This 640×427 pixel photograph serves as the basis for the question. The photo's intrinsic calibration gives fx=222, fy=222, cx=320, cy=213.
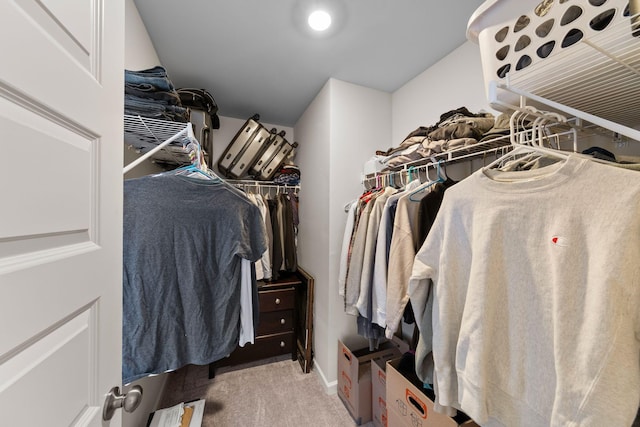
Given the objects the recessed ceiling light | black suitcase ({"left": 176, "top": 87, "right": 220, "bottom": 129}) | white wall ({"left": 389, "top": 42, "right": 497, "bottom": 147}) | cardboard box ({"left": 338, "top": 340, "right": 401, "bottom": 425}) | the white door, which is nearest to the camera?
the white door

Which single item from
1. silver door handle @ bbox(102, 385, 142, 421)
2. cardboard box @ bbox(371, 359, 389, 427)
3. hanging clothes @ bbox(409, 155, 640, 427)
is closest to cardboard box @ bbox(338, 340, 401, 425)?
cardboard box @ bbox(371, 359, 389, 427)

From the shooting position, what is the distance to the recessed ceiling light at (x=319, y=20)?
1180mm

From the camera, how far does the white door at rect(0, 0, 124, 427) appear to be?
315mm

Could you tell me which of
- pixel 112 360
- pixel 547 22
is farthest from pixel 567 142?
pixel 112 360

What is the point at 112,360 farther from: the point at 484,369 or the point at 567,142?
the point at 567,142

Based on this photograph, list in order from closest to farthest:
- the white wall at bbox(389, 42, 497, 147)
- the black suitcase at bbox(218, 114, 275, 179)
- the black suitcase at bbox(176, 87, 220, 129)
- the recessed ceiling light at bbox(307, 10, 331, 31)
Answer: the recessed ceiling light at bbox(307, 10, 331, 31) < the white wall at bbox(389, 42, 497, 147) < the black suitcase at bbox(176, 87, 220, 129) < the black suitcase at bbox(218, 114, 275, 179)

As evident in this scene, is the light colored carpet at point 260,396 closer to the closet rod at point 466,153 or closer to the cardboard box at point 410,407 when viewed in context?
the cardboard box at point 410,407

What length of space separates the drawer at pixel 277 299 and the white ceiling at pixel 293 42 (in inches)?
70.6

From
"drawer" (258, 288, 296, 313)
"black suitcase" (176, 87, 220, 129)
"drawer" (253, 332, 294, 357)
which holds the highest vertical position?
"black suitcase" (176, 87, 220, 129)

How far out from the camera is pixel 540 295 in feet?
1.97

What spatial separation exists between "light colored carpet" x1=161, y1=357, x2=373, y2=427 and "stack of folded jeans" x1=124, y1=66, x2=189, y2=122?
188cm

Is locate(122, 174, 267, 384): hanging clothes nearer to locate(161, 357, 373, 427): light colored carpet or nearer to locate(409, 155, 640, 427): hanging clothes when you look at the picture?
locate(161, 357, 373, 427): light colored carpet

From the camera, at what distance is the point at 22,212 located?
33cm

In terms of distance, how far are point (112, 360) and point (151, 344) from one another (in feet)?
1.58
